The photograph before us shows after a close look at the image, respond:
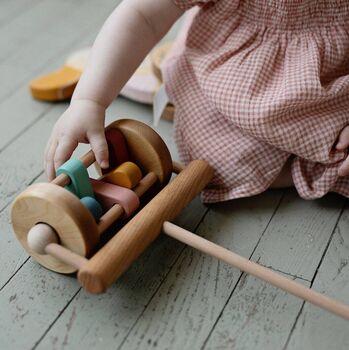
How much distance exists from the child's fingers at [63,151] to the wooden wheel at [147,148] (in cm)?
6

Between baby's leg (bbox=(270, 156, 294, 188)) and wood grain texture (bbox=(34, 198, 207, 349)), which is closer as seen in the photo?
wood grain texture (bbox=(34, 198, 207, 349))

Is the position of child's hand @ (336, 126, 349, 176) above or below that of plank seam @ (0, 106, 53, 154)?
below

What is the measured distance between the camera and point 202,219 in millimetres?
766

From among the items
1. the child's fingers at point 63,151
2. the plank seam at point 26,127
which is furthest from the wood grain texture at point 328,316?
the plank seam at point 26,127

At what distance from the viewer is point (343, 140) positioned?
28.8 inches

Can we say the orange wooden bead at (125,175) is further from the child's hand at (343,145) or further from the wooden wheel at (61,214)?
the child's hand at (343,145)

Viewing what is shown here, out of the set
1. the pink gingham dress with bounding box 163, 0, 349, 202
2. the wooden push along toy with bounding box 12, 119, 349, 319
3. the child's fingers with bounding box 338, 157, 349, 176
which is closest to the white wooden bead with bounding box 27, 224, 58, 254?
the wooden push along toy with bounding box 12, 119, 349, 319

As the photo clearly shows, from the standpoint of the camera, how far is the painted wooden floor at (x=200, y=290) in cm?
60

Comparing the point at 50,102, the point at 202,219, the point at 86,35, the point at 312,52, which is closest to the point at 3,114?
the point at 50,102

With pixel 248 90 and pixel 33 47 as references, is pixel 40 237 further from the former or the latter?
pixel 33 47

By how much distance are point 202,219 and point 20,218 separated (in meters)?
0.25

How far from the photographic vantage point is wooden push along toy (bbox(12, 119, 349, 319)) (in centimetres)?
59

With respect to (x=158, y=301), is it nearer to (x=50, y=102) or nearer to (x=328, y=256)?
(x=328, y=256)

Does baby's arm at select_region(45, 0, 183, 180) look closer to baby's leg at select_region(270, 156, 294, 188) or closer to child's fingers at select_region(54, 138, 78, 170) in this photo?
child's fingers at select_region(54, 138, 78, 170)
